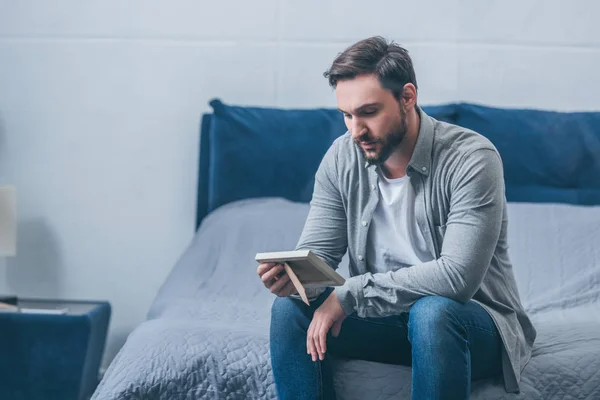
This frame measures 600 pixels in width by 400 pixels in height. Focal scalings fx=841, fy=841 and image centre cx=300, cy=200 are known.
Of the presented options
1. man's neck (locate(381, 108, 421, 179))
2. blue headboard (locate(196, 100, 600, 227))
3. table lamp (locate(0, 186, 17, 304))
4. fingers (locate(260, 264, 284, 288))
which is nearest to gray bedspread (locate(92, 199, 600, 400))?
blue headboard (locate(196, 100, 600, 227))

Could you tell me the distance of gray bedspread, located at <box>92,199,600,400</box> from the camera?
1.74 metres

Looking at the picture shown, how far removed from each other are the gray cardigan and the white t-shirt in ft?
0.07

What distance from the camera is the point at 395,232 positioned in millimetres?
1814

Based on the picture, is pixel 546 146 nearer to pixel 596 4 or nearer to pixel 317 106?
pixel 596 4

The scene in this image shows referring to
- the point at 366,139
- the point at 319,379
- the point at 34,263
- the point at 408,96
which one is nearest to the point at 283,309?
the point at 319,379

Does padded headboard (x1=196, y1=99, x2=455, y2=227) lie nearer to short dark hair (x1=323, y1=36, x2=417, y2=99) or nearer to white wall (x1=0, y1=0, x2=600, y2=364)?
white wall (x1=0, y1=0, x2=600, y2=364)

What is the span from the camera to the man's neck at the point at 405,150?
5.89 feet

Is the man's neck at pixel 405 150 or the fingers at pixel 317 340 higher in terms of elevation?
the man's neck at pixel 405 150

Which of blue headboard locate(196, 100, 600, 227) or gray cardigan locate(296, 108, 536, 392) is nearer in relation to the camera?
gray cardigan locate(296, 108, 536, 392)

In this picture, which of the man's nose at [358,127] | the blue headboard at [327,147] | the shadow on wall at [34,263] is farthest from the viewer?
the shadow on wall at [34,263]

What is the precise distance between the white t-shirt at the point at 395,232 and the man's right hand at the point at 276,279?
8.8 inches

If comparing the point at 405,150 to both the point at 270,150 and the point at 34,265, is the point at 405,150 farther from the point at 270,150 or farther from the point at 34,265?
the point at 34,265

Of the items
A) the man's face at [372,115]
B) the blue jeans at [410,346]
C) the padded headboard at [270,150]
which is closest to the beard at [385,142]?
the man's face at [372,115]

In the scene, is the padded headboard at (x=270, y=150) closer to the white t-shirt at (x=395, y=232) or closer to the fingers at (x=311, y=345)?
the white t-shirt at (x=395, y=232)
